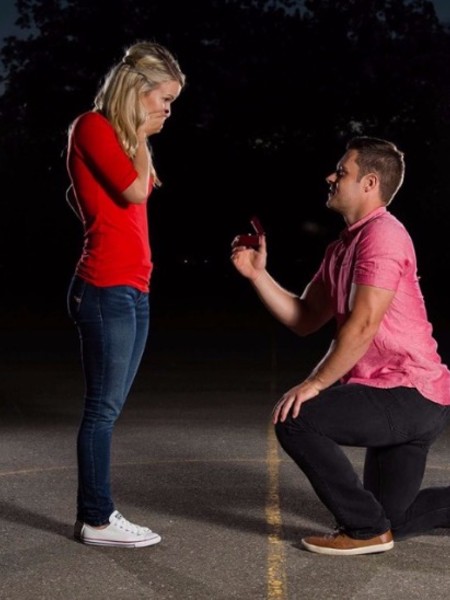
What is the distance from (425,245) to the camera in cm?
4444

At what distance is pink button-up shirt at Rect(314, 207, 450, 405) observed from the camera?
5.58 meters

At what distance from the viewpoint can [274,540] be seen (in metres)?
5.82

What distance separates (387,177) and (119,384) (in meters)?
1.61

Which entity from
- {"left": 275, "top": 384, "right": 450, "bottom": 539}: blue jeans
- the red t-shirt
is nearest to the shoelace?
{"left": 275, "top": 384, "right": 450, "bottom": 539}: blue jeans

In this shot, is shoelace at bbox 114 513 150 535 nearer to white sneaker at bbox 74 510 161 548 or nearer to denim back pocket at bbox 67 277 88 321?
white sneaker at bbox 74 510 161 548

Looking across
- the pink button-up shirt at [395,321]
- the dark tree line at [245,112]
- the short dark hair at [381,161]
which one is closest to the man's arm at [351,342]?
the pink button-up shirt at [395,321]

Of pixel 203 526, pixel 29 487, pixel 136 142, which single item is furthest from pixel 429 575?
pixel 29 487

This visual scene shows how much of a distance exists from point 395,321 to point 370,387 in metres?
0.33

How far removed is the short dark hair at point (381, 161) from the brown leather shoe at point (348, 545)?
160 cm

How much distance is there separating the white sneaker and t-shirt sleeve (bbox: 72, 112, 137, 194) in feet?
5.11

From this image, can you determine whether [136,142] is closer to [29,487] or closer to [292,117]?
[29,487]

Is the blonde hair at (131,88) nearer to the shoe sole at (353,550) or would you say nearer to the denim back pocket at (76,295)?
the denim back pocket at (76,295)

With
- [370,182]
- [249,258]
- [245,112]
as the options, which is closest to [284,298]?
[249,258]

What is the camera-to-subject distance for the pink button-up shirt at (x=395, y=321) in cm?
558
